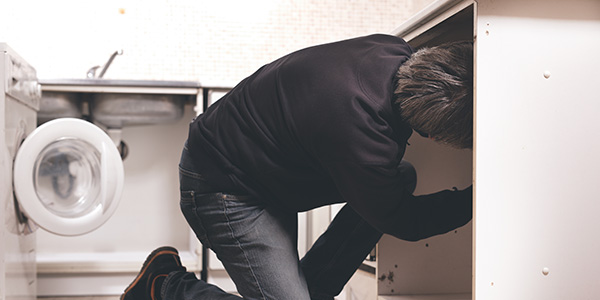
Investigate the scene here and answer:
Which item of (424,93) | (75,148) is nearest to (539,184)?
(424,93)

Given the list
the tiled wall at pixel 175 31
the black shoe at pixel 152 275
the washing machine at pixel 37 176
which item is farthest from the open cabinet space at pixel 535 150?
the tiled wall at pixel 175 31

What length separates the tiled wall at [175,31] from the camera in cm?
249

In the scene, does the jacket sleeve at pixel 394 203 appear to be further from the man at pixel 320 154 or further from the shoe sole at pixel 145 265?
the shoe sole at pixel 145 265

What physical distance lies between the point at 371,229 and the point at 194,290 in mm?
427

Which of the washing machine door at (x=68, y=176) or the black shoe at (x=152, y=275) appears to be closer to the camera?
the black shoe at (x=152, y=275)

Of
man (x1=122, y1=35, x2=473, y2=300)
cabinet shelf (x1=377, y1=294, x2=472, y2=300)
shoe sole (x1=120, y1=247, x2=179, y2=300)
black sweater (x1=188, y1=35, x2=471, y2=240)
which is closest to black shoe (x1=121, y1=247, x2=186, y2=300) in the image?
shoe sole (x1=120, y1=247, x2=179, y2=300)

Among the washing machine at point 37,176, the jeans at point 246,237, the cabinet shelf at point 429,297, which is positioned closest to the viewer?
the jeans at point 246,237

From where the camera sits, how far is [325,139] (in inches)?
37.8

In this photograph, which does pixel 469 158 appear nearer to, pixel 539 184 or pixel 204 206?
pixel 539 184

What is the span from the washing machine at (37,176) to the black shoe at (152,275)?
1.43ft

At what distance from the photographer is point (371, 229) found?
1.30 metres

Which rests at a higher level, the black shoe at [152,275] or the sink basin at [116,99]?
the sink basin at [116,99]

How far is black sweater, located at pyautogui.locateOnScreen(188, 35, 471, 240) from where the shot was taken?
0.94m

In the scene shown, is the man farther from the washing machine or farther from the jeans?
the washing machine
